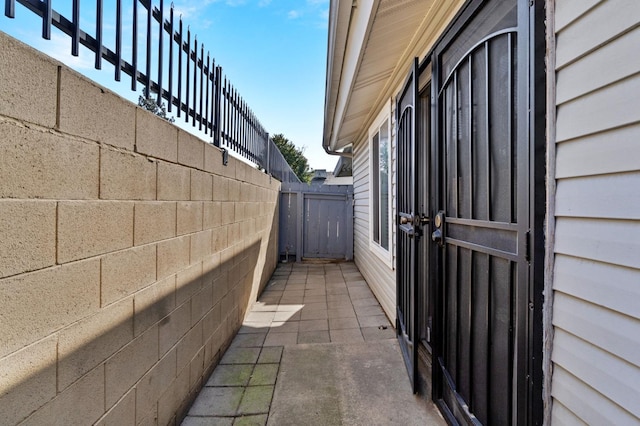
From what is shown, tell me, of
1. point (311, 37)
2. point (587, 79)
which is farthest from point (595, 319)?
point (311, 37)

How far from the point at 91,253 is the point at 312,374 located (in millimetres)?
1754

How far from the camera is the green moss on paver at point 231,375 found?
2182 mm

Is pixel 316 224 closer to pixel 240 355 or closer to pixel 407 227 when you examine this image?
pixel 240 355

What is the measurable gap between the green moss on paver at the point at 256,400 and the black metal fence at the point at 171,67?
1832mm

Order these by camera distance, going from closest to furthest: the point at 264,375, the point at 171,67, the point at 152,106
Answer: the point at 152,106, the point at 171,67, the point at 264,375

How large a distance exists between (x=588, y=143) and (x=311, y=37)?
4.74 meters

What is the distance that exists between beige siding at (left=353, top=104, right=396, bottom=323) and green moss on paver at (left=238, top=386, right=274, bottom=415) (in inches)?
62.4

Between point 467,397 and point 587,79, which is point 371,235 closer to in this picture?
point 467,397

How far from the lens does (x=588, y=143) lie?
35.4 inches

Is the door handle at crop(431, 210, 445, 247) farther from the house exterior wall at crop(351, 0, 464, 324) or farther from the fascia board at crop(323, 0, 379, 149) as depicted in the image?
the fascia board at crop(323, 0, 379, 149)

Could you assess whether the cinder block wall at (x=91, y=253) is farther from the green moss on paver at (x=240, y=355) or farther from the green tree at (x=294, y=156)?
the green tree at (x=294, y=156)

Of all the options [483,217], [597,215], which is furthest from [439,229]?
[597,215]

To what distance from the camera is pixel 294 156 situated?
2647cm

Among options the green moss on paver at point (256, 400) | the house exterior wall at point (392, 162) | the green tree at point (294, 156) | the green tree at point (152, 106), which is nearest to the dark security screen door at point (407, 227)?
the house exterior wall at point (392, 162)
